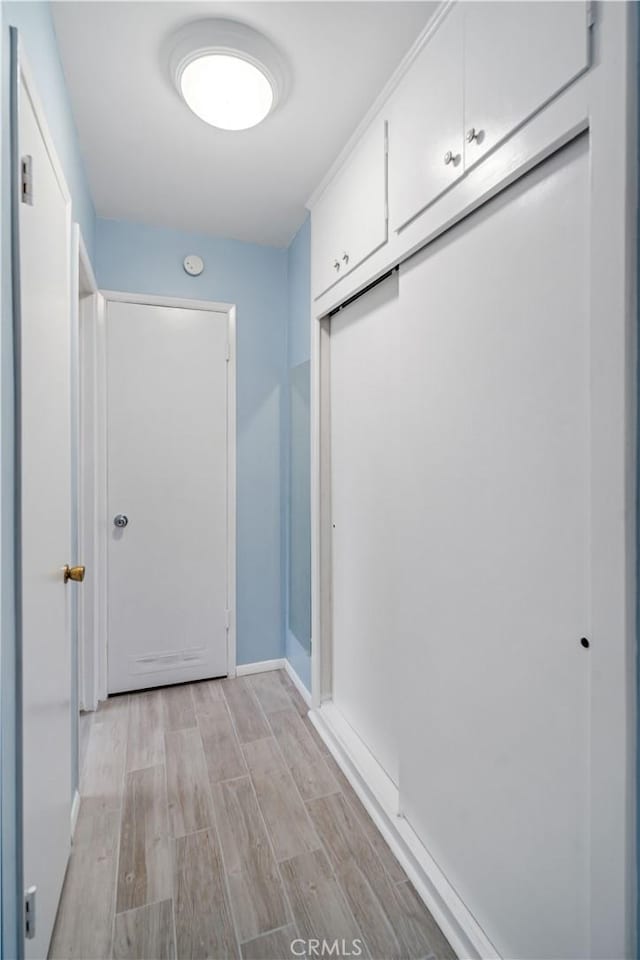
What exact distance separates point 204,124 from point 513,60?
1249 millimetres

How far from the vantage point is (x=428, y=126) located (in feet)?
4.70

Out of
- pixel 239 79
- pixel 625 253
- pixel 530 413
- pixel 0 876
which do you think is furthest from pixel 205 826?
pixel 239 79

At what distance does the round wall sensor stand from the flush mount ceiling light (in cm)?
108

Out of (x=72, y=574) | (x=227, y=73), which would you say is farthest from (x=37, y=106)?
(x=72, y=574)

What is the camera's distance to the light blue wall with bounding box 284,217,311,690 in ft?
8.62

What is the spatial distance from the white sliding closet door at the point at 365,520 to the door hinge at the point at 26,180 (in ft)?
3.84

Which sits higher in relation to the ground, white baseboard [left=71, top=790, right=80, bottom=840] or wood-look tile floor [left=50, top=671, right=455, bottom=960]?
white baseboard [left=71, top=790, right=80, bottom=840]

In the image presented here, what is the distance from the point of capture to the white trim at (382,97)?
1.38m

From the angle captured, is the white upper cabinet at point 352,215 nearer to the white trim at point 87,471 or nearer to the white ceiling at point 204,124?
the white ceiling at point 204,124

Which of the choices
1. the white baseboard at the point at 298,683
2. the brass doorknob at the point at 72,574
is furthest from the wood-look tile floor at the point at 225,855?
the brass doorknob at the point at 72,574

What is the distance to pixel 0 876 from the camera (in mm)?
902

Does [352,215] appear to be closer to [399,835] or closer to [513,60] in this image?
[513,60]

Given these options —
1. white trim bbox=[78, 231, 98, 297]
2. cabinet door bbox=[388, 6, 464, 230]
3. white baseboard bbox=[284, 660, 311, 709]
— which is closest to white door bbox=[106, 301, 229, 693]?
white trim bbox=[78, 231, 98, 297]

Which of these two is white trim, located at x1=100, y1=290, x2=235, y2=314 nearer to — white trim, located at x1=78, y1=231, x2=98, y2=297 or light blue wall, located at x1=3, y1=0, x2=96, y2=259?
white trim, located at x1=78, y1=231, x2=98, y2=297
